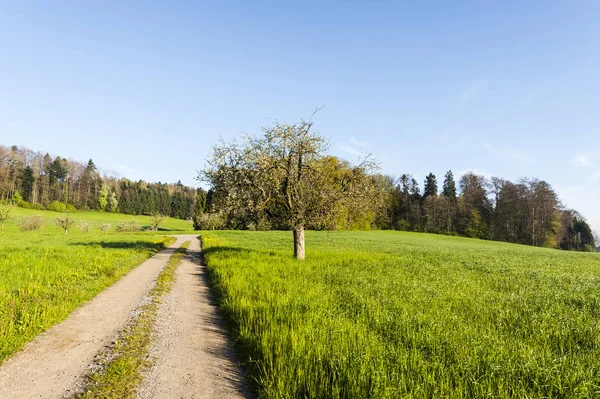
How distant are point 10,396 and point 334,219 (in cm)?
1589

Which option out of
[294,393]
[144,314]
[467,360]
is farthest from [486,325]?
[144,314]

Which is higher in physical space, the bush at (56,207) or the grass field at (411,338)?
the bush at (56,207)

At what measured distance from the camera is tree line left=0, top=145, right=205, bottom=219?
99188 mm

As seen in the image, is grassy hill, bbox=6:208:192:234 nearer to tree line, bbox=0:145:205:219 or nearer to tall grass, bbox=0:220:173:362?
tree line, bbox=0:145:205:219

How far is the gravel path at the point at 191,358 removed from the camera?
4.74 meters

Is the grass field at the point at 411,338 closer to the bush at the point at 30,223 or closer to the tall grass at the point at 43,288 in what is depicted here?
the tall grass at the point at 43,288

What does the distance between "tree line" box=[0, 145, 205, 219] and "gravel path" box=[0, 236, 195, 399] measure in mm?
80004

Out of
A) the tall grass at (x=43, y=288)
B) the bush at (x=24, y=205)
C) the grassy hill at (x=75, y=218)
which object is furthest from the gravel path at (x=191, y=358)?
the bush at (x=24, y=205)

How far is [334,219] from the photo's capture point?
62.0 feet

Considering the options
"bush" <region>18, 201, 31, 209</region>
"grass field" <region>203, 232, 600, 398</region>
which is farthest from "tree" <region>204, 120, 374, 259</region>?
"bush" <region>18, 201, 31, 209</region>

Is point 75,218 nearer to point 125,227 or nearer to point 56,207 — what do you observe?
point 56,207

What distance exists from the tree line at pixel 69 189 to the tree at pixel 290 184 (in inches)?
2850

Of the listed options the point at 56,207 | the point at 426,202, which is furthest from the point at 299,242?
the point at 56,207

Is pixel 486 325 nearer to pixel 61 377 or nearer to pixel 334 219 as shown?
pixel 61 377
